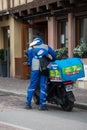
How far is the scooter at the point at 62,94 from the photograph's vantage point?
11.1 metres

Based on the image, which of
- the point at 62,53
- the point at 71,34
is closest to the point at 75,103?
the point at 71,34

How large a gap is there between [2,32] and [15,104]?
34.2 feet

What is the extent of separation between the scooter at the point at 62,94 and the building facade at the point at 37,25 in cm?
441

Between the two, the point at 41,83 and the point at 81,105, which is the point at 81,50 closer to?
the point at 81,105

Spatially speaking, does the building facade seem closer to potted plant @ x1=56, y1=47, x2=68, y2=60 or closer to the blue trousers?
potted plant @ x1=56, y1=47, x2=68, y2=60

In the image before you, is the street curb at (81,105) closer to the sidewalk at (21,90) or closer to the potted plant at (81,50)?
the sidewalk at (21,90)

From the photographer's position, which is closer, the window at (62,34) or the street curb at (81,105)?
the street curb at (81,105)

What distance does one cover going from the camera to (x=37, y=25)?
64.7 feet

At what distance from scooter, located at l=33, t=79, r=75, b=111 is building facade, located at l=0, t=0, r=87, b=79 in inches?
173

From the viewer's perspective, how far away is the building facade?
53.6ft

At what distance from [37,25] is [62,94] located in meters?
8.88

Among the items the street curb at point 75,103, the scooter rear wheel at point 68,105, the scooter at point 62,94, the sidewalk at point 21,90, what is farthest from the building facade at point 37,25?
the scooter rear wheel at point 68,105

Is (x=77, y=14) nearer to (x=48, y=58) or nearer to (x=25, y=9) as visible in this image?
(x=25, y=9)

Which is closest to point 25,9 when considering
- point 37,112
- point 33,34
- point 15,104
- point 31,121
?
point 33,34
